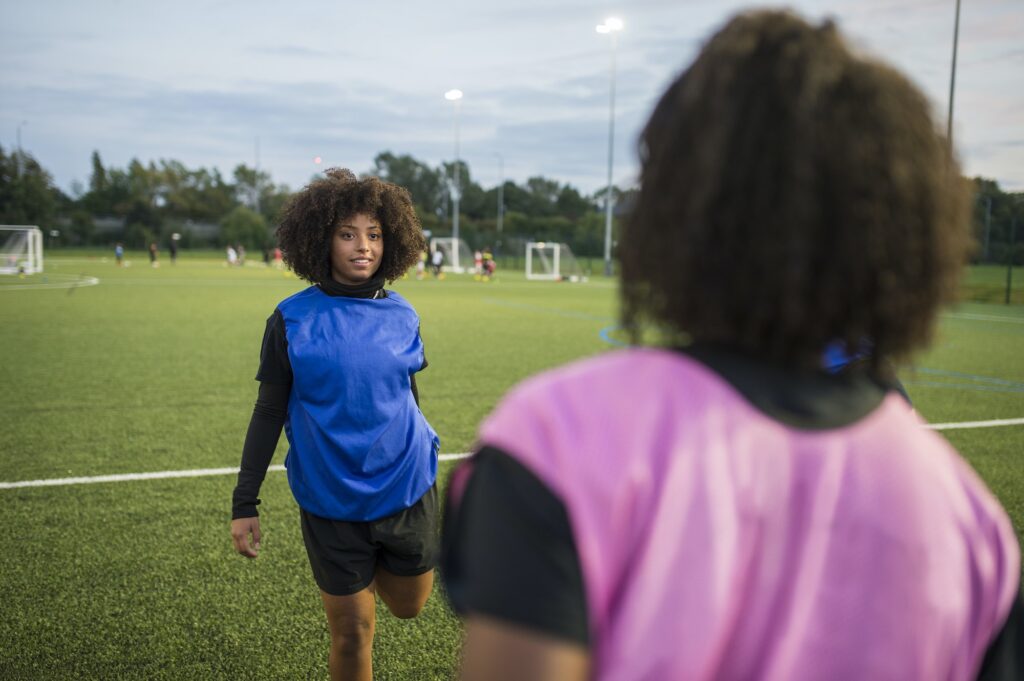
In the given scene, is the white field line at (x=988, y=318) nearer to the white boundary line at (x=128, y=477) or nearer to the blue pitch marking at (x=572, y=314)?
the blue pitch marking at (x=572, y=314)

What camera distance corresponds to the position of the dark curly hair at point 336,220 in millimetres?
3271

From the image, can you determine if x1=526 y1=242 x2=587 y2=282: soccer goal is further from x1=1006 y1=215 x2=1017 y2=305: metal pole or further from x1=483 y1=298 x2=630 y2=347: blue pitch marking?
x1=1006 y1=215 x2=1017 y2=305: metal pole

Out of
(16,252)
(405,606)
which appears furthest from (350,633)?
(16,252)

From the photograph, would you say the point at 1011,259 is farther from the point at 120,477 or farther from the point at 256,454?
the point at 256,454

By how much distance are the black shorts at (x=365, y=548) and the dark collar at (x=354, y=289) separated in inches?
31.0

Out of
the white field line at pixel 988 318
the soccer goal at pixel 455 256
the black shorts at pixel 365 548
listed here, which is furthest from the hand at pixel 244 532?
the soccer goal at pixel 455 256

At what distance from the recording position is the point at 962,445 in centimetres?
752

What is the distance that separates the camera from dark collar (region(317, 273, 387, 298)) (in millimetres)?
3105

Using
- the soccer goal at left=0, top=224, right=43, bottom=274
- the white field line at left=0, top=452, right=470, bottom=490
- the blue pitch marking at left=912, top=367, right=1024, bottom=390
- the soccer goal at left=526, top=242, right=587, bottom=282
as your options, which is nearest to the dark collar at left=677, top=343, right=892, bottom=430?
the white field line at left=0, top=452, right=470, bottom=490

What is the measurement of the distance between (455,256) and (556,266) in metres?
11.4

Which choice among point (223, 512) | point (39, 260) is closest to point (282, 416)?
point (223, 512)

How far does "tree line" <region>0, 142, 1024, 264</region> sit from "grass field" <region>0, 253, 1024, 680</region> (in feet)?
87.8

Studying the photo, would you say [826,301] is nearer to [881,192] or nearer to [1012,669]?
[881,192]

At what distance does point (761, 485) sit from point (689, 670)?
0.20 meters
